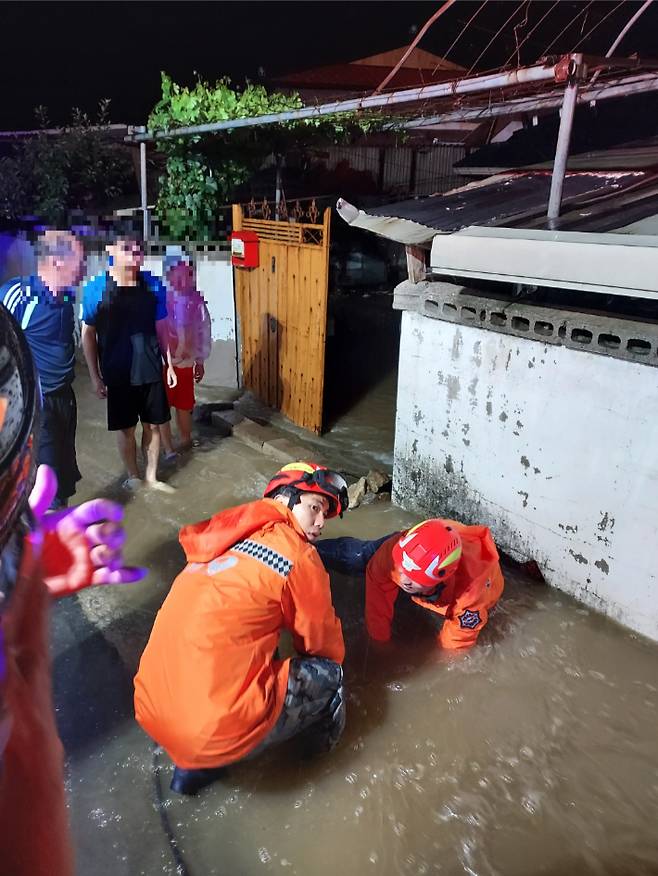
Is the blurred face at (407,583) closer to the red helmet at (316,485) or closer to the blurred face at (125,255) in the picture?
the red helmet at (316,485)

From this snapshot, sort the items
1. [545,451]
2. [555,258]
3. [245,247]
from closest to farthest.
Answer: [555,258]
[545,451]
[245,247]

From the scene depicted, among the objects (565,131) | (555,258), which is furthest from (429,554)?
(565,131)

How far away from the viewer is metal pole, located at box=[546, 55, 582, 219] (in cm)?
319

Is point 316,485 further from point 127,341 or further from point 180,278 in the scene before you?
point 180,278

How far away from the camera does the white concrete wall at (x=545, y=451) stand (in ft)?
11.8

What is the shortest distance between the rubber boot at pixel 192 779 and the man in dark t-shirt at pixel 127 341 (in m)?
3.24

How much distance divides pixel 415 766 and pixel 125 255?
4.02 metres

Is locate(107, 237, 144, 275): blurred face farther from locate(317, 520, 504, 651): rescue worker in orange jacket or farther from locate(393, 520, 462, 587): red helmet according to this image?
locate(393, 520, 462, 587): red helmet

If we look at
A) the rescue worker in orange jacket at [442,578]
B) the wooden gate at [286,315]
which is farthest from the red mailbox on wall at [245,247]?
the rescue worker in orange jacket at [442,578]

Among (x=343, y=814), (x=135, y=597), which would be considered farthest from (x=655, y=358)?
(x=135, y=597)

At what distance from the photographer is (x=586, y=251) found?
9.65 feet

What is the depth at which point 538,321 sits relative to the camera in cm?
388

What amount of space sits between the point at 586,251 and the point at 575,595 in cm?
233

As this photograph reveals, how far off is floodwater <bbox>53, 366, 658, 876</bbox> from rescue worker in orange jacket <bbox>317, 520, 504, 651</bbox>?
8.3 inches
